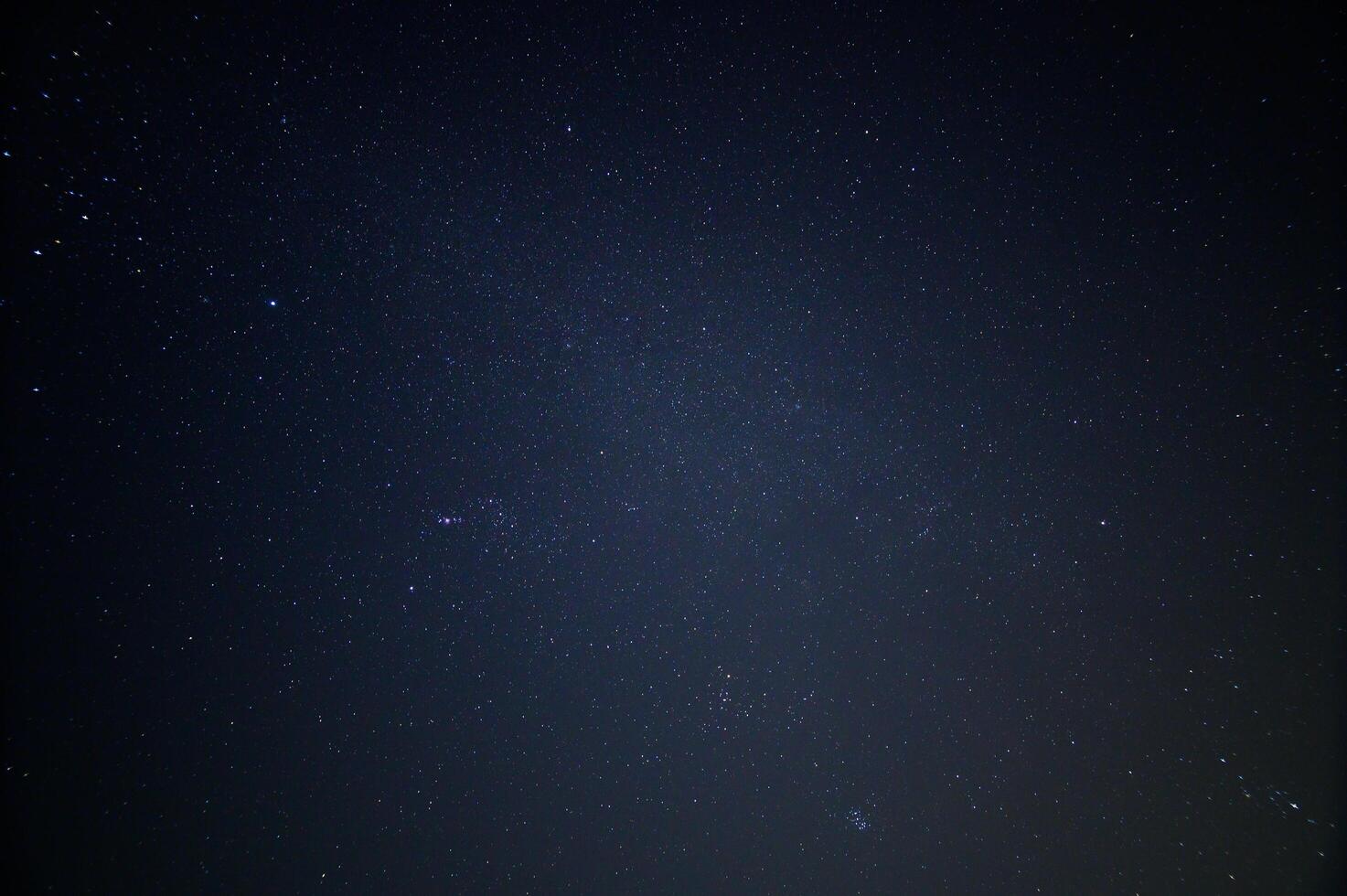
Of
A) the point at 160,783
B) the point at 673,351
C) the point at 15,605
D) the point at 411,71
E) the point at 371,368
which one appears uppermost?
the point at 411,71

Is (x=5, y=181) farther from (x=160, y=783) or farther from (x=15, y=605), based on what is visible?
(x=160, y=783)

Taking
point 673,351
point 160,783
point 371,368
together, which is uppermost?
point 673,351

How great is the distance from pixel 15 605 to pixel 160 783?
19cm

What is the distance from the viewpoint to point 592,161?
51 cm

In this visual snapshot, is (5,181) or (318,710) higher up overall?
(5,181)

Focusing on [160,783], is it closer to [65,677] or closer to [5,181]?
[65,677]

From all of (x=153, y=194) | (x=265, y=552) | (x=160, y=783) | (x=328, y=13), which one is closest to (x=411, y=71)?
(x=328, y=13)

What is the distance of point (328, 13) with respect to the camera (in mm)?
480

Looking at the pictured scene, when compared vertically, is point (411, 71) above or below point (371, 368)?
above

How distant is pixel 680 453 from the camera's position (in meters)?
0.53

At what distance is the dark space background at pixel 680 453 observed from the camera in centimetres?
49

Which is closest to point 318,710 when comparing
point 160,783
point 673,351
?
point 160,783

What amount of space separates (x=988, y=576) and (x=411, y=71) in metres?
0.67

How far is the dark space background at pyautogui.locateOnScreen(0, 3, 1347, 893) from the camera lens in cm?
49
